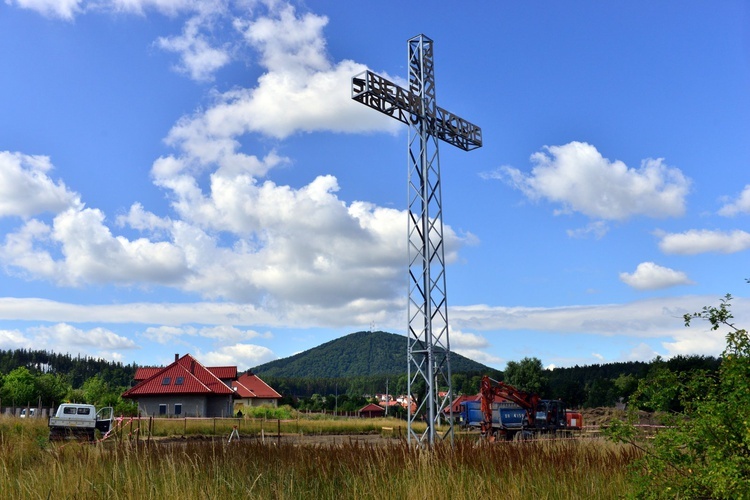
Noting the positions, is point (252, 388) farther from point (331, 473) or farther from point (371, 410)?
point (331, 473)

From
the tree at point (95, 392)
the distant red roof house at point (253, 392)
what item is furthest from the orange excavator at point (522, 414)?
the distant red roof house at point (253, 392)

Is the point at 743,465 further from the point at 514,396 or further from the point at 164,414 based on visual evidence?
the point at 164,414

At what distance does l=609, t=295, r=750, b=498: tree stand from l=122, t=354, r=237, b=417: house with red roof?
53.7 m

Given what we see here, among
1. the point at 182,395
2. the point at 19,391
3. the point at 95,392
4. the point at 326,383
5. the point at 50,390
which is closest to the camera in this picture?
the point at 182,395

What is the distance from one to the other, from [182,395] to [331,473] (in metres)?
53.2

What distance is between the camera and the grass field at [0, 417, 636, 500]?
7.13 meters

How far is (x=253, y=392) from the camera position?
79750mm

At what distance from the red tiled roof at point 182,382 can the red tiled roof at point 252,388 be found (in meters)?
14.5

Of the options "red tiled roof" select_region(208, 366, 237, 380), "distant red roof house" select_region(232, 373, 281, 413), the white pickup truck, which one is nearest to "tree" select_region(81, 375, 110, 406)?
"red tiled roof" select_region(208, 366, 237, 380)

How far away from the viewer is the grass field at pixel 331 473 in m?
7.13

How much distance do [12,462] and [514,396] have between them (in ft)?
88.3

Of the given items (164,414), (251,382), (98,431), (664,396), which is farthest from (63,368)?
(664,396)

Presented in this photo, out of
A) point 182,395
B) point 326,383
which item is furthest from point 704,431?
point 326,383

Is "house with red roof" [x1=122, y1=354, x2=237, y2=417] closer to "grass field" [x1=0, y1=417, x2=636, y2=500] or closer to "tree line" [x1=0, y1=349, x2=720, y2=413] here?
"tree line" [x1=0, y1=349, x2=720, y2=413]
